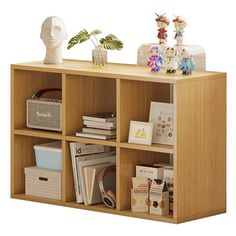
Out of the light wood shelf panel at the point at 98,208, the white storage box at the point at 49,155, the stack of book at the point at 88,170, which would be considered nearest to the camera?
the light wood shelf panel at the point at 98,208

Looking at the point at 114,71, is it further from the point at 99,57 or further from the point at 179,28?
the point at 179,28

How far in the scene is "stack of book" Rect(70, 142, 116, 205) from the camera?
743cm

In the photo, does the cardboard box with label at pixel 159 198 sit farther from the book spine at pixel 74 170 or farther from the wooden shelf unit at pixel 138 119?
→ the book spine at pixel 74 170

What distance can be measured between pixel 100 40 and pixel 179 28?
557 mm

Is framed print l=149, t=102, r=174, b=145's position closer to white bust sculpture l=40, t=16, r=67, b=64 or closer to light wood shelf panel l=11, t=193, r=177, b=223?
light wood shelf panel l=11, t=193, r=177, b=223

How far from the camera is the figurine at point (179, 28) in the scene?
7422 millimetres

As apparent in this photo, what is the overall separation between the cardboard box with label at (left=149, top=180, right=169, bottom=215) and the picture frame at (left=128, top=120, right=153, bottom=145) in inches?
10.3

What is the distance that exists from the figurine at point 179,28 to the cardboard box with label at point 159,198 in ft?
3.20

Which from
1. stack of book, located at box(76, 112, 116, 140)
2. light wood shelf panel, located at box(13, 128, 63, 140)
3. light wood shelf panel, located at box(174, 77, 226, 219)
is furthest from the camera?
light wood shelf panel, located at box(13, 128, 63, 140)

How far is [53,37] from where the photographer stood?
7668mm

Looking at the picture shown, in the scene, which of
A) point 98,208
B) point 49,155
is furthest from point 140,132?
point 49,155

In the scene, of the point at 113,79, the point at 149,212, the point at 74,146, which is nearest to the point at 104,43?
the point at 113,79

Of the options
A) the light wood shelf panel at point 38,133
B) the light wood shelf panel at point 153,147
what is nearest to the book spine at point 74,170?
the light wood shelf panel at point 38,133

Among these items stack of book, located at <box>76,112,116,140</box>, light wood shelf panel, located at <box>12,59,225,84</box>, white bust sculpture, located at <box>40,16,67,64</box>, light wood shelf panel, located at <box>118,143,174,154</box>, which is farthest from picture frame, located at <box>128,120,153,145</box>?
white bust sculpture, located at <box>40,16,67,64</box>
